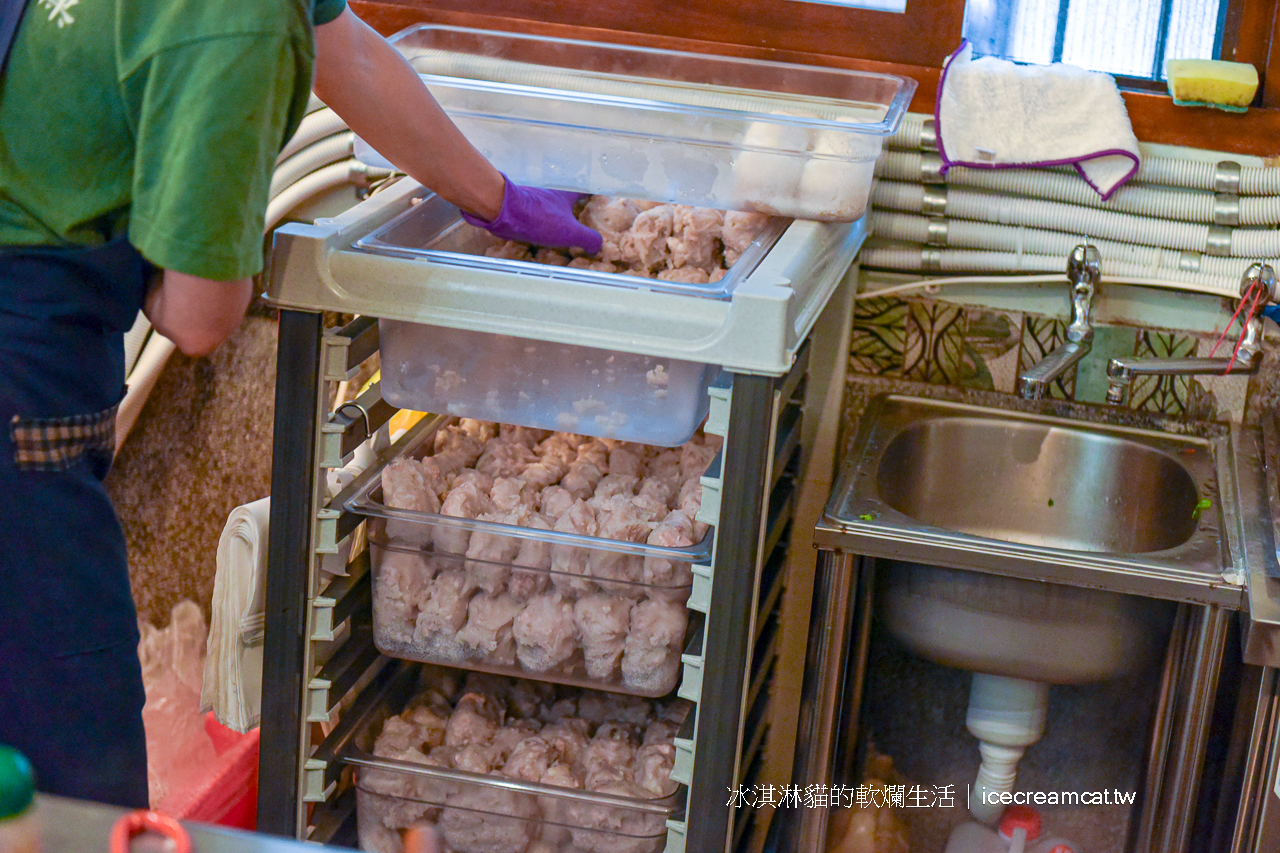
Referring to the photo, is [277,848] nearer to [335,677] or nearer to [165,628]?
[335,677]

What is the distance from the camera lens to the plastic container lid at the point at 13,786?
1.94ft

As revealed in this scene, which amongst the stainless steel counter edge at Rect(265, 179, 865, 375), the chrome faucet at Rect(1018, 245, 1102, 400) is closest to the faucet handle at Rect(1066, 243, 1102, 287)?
the chrome faucet at Rect(1018, 245, 1102, 400)

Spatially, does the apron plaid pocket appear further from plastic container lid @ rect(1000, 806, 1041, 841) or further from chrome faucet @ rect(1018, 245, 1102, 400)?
plastic container lid @ rect(1000, 806, 1041, 841)

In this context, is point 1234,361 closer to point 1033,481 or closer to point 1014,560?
point 1033,481

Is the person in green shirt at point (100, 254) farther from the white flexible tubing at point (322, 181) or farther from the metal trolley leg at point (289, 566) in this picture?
the white flexible tubing at point (322, 181)

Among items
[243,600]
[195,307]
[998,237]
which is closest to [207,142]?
[195,307]

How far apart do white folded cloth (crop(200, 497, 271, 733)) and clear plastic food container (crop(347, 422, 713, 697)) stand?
0.18 metres

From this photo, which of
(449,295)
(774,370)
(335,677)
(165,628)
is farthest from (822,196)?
(165,628)

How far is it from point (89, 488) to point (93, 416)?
0.25 ft

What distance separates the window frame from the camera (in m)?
2.07

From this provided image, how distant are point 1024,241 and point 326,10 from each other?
4.12 ft

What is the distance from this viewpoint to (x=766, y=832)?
218 centimetres

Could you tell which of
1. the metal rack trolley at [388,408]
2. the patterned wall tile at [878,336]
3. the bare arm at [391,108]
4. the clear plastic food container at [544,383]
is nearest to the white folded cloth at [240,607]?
the metal rack trolley at [388,408]

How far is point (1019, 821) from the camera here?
1970 mm
